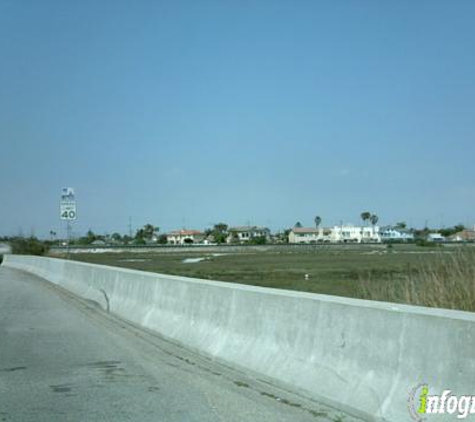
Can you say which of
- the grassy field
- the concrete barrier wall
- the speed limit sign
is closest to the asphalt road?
the concrete barrier wall

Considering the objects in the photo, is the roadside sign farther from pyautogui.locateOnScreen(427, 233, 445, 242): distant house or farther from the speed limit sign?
pyautogui.locateOnScreen(427, 233, 445, 242): distant house

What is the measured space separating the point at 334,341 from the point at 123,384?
3.20 meters

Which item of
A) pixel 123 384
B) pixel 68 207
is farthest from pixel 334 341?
pixel 68 207

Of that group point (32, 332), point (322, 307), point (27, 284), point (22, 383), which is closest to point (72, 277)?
point (27, 284)

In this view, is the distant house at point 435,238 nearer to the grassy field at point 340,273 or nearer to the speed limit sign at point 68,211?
the grassy field at point 340,273

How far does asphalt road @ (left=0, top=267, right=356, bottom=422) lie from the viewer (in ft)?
27.2

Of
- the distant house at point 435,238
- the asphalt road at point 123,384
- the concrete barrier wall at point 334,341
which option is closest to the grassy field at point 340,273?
the concrete barrier wall at point 334,341

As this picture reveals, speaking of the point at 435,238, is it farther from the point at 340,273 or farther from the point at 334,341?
the point at 334,341

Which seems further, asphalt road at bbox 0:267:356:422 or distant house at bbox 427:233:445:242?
distant house at bbox 427:233:445:242

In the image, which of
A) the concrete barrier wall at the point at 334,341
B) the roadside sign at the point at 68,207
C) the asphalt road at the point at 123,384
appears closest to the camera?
the concrete barrier wall at the point at 334,341

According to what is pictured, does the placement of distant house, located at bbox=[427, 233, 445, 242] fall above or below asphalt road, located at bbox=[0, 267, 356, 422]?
above

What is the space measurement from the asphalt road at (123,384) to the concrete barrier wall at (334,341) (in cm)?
28

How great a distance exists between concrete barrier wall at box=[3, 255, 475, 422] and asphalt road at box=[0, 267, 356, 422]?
284mm

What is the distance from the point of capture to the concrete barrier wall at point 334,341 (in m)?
6.75
